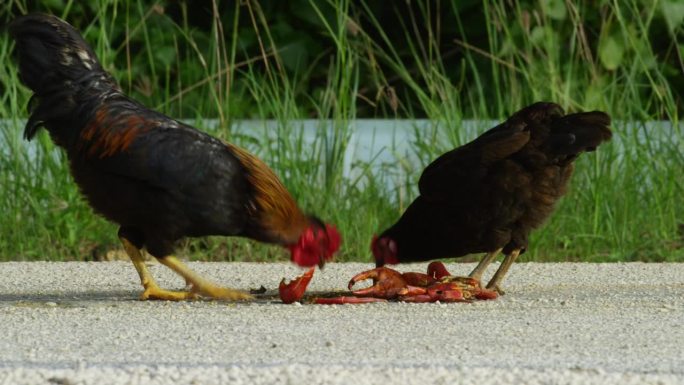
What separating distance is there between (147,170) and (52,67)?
65 centimetres

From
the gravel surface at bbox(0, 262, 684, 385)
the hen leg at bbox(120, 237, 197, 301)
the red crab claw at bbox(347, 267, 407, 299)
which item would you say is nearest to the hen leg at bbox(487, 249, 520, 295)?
the gravel surface at bbox(0, 262, 684, 385)

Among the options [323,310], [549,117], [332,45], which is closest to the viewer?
[323,310]

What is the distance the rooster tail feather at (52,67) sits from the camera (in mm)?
5551

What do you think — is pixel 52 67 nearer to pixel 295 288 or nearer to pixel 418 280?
pixel 295 288

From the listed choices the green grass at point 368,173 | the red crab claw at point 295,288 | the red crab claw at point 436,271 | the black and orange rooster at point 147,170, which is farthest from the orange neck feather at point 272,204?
the green grass at point 368,173

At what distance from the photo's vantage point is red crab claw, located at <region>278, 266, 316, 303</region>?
5.56m

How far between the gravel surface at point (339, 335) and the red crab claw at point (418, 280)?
0.34m

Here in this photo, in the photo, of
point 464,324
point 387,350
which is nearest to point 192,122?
point 464,324

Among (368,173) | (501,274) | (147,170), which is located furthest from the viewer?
(368,173)

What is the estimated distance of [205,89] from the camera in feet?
30.0

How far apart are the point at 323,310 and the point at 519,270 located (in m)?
1.74

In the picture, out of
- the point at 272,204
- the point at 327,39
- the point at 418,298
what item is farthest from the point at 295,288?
the point at 327,39

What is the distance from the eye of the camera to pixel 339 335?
15.3 feet

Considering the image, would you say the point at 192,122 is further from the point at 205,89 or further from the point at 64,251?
the point at 64,251
